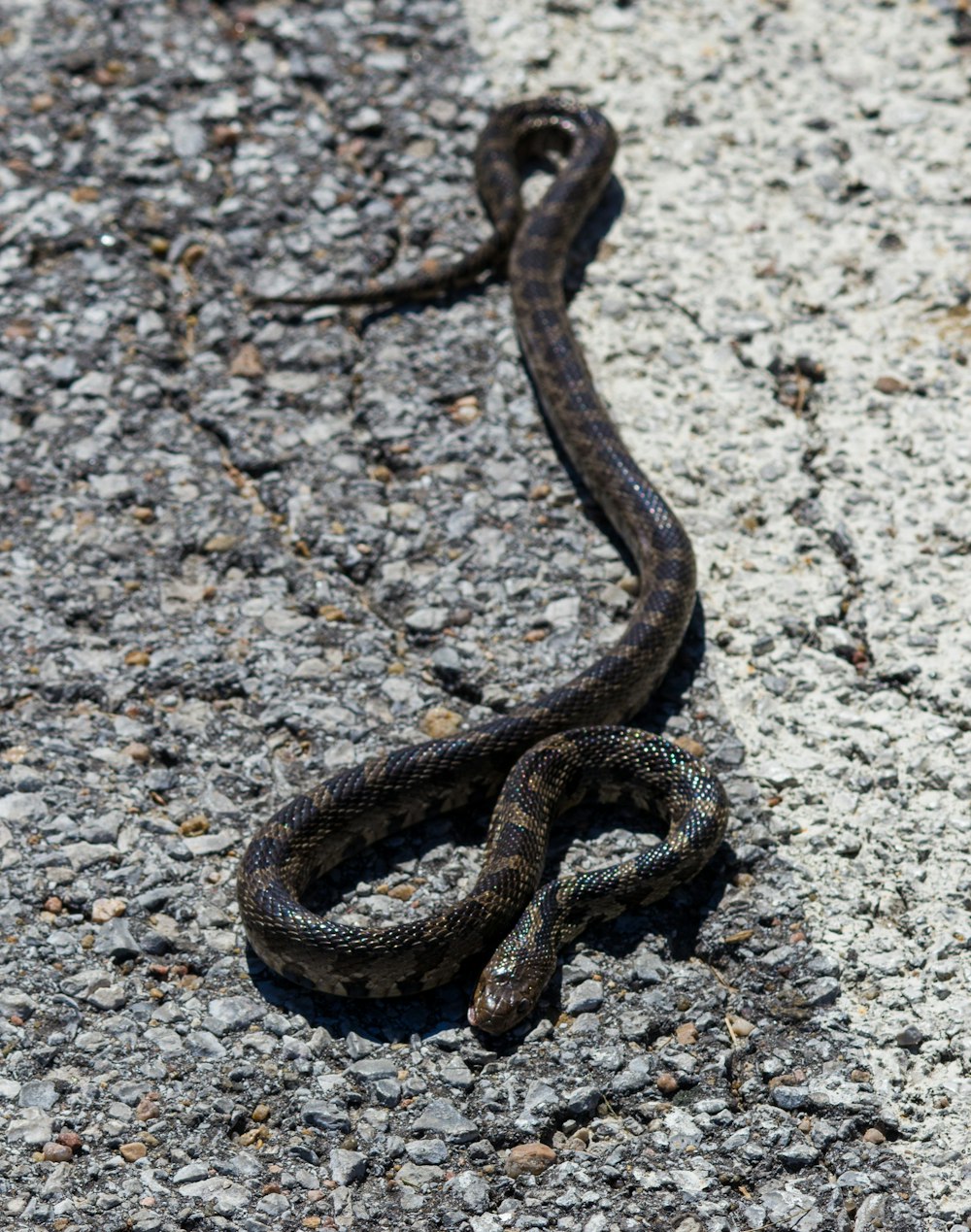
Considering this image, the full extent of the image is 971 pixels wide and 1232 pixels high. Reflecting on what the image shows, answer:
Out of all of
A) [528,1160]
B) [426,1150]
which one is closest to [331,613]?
[426,1150]

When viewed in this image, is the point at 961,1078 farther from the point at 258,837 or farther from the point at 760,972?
the point at 258,837

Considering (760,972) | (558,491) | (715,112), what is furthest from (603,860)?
(715,112)

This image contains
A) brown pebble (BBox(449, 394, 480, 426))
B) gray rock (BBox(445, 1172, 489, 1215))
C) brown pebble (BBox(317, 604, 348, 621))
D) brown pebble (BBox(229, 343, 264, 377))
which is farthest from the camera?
brown pebble (BBox(229, 343, 264, 377))

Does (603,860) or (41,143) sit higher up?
(41,143)

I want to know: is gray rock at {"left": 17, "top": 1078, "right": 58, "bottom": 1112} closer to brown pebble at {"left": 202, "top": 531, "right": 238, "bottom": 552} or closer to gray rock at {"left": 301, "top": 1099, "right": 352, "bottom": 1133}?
gray rock at {"left": 301, "top": 1099, "right": 352, "bottom": 1133}

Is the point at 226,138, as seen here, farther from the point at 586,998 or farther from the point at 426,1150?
the point at 426,1150

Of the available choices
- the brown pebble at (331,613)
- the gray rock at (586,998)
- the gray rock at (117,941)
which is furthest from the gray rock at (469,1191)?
the brown pebble at (331,613)

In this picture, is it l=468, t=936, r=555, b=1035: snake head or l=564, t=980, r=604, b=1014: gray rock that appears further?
l=564, t=980, r=604, b=1014: gray rock

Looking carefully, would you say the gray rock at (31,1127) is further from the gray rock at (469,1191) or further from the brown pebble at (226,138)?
the brown pebble at (226,138)

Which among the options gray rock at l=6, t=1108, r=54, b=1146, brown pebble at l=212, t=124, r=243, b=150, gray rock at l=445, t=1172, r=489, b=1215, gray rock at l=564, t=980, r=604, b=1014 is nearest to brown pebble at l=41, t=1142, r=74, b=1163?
gray rock at l=6, t=1108, r=54, b=1146
